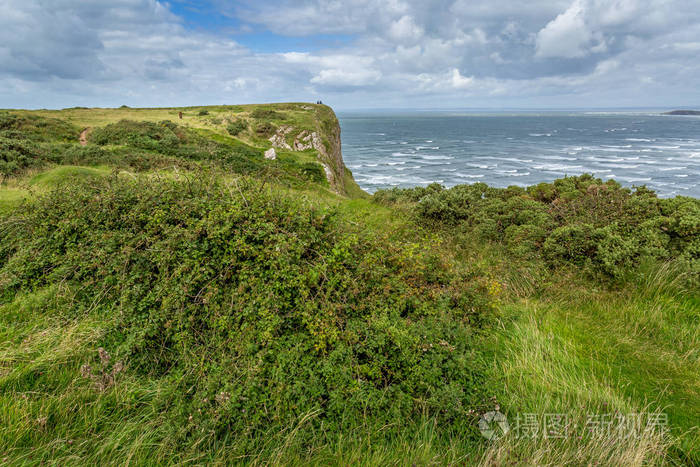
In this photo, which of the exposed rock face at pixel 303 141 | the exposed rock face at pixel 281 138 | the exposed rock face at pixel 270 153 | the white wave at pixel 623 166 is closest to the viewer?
the exposed rock face at pixel 270 153

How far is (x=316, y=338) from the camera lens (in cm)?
347

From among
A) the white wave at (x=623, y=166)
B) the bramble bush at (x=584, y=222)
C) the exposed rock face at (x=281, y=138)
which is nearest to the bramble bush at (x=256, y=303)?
the bramble bush at (x=584, y=222)

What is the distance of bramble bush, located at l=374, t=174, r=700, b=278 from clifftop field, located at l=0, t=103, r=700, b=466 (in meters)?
0.06

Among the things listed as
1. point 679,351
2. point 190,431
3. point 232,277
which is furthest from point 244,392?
point 679,351

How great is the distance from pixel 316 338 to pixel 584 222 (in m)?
6.23

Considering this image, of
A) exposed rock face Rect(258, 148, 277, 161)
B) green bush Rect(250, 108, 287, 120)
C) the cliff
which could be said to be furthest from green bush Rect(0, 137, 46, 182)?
green bush Rect(250, 108, 287, 120)

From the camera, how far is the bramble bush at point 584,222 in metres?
5.43

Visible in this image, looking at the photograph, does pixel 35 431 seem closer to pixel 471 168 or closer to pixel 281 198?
pixel 281 198

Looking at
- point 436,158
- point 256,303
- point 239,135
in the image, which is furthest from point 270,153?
point 436,158

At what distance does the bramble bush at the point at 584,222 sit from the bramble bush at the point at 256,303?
96.3 inches

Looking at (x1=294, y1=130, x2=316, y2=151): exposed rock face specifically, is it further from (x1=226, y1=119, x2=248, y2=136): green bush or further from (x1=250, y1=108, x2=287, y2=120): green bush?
(x1=250, y1=108, x2=287, y2=120): green bush

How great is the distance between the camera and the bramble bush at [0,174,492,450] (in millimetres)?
3035

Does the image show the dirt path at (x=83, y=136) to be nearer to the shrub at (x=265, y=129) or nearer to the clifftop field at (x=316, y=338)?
the shrub at (x=265, y=129)

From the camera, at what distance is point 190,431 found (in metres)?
2.86
